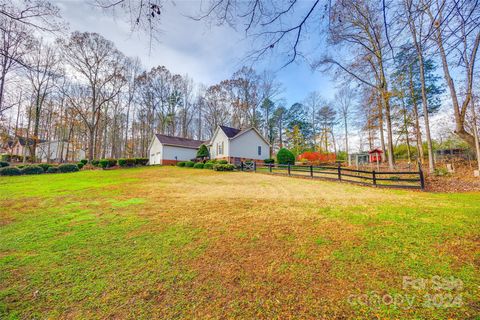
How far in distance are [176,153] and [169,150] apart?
1.11 metres

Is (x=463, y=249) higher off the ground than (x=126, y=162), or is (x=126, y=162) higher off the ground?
(x=126, y=162)

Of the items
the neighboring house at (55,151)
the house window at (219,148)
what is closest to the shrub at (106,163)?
the house window at (219,148)

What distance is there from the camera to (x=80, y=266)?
2.68 m

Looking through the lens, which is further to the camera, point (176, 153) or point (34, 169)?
point (176, 153)

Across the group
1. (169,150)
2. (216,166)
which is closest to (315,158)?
(216,166)

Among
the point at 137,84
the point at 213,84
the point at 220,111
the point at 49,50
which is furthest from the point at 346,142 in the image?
the point at 49,50

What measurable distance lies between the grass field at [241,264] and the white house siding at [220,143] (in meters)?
17.4

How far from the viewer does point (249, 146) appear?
23703 millimetres

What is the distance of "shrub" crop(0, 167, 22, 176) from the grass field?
14575mm

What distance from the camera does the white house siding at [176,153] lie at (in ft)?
82.0

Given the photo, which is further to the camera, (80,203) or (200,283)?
(80,203)

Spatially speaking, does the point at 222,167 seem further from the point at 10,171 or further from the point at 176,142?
the point at 10,171

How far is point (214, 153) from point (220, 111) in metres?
10.4

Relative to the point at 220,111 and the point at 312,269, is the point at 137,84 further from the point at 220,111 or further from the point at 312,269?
the point at 312,269
